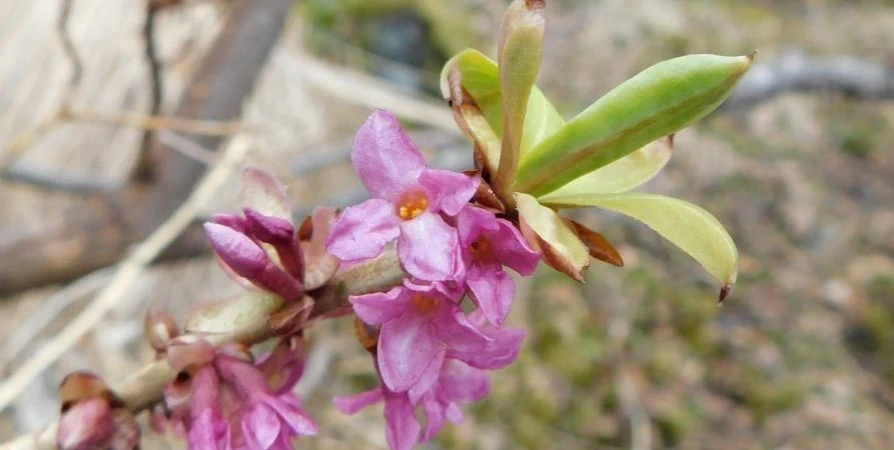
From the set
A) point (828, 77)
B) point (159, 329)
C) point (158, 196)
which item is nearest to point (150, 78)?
point (158, 196)

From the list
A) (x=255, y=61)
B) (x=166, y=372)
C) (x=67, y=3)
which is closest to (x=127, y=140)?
(x=255, y=61)

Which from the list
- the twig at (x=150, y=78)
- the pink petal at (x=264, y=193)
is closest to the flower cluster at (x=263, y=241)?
the pink petal at (x=264, y=193)

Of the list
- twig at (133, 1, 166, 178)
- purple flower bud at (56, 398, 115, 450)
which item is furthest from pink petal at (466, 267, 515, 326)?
twig at (133, 1, 166, 178)

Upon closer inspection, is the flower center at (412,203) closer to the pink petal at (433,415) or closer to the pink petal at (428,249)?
the pink petal at (428,249)

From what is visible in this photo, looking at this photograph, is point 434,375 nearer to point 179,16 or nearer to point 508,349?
point 508,349

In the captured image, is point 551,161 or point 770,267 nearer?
point 551,161

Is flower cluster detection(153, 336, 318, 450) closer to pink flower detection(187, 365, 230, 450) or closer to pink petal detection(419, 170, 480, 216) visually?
pink flower detection(187, 365, 230, 450)

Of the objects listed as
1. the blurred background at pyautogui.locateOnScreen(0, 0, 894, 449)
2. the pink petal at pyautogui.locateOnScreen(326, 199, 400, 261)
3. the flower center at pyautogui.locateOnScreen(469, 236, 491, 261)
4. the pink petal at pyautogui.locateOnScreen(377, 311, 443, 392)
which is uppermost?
the pink petal at pyautogui.locateOnScreen(326, 199, 400, 261)
